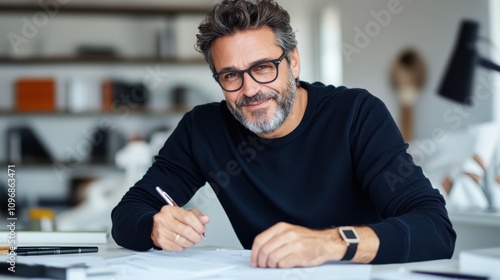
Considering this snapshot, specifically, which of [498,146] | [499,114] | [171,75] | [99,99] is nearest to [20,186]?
[99,99]

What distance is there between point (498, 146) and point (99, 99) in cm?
412

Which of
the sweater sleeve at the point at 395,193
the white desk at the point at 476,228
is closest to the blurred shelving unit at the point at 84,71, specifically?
the white desk at the point at 476,228

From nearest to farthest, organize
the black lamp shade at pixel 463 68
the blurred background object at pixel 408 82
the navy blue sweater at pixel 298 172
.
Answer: the navy blue sweater at pixel 298 172 < the black lamp shade at pixel 463 68 < the blurred background object at pixel 408 82

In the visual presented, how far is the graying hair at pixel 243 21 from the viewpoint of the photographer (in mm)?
1738

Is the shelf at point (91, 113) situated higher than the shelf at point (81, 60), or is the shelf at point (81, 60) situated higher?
the shelf at point (81, 60)

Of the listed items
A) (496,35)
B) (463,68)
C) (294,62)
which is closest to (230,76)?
(294,62)

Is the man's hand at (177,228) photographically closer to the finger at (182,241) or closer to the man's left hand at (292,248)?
the finger at (182,241)

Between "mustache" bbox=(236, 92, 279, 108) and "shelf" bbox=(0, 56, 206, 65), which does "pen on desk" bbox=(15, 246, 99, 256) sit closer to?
"mustache" bbox=(236, 92, 279, 108)

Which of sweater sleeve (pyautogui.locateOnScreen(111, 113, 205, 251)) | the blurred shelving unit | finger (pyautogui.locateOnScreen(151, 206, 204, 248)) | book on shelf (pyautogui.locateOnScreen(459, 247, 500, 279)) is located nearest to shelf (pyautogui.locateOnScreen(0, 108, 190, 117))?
the blurred shelving unit

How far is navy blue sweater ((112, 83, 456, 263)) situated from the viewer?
1.58 meters

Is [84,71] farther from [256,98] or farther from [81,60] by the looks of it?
[256,98]

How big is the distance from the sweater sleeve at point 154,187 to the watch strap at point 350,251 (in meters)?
0.47

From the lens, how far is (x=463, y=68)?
2.73 meters

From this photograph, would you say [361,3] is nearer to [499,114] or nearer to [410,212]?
[499,114]
